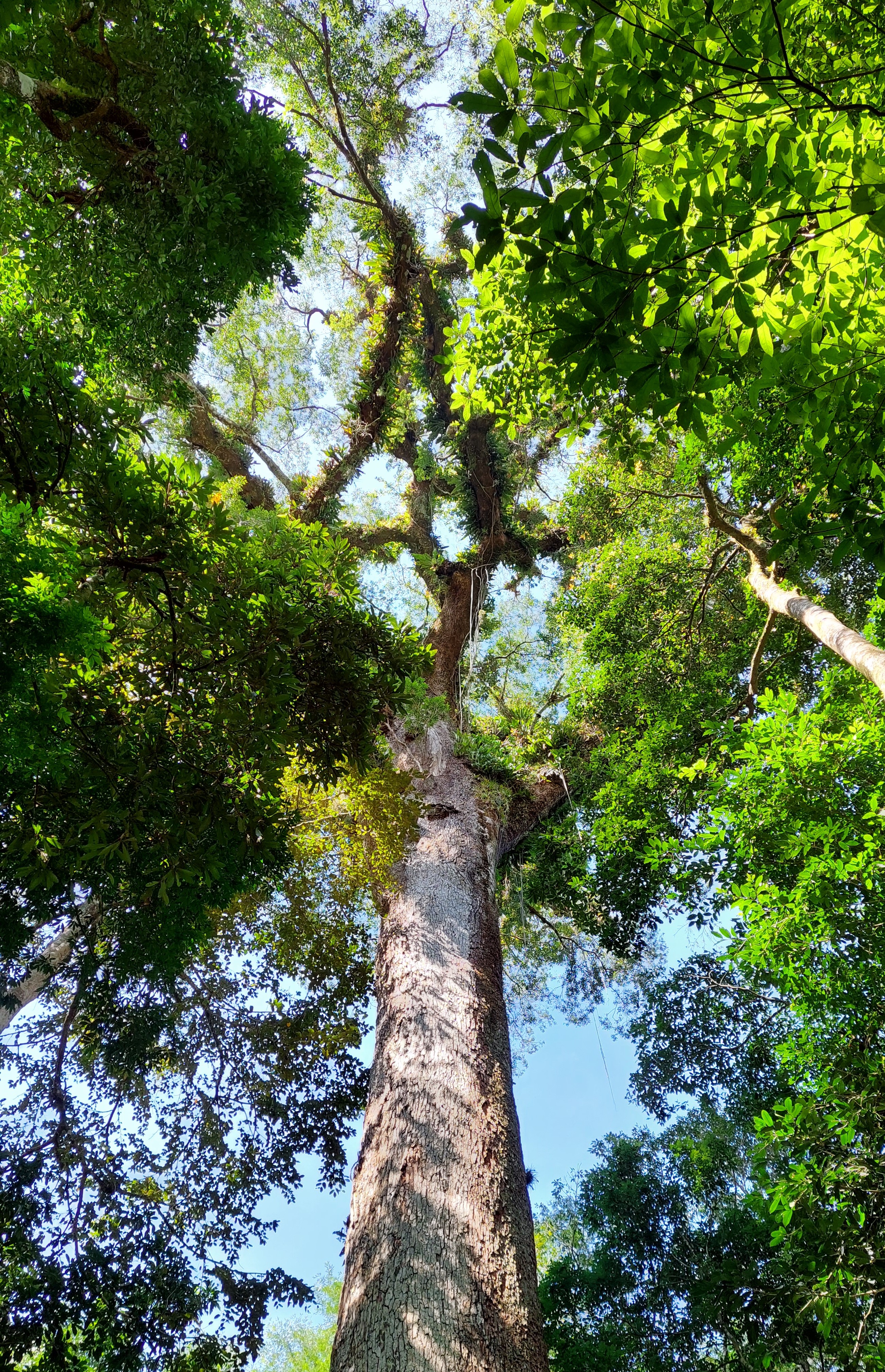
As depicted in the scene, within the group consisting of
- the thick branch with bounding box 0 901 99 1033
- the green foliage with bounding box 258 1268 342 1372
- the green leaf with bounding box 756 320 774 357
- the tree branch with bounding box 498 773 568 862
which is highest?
the tree branch with bounding box 498 773 568 862

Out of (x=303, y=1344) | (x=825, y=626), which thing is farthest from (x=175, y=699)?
(x=303, y=1344)

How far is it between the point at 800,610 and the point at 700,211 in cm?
312

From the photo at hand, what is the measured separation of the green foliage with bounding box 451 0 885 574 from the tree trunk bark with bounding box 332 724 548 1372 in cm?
282

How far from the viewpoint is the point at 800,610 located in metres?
4.42

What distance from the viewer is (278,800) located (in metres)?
3.95

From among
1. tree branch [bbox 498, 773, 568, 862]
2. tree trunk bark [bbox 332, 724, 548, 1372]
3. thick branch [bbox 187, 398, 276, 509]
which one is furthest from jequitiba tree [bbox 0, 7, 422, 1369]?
thick branch [bbox 187, 398, 276, 509]

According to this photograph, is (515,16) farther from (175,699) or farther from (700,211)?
(175,699)

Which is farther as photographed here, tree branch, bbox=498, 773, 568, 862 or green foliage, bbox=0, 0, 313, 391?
tree branch, bbox=498, 773, 568, 862

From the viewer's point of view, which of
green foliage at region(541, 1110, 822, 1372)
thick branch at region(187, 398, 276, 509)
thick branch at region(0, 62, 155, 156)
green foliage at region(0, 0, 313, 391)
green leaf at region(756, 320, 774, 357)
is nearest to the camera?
green leaf at region(756, 320, 774, 357)

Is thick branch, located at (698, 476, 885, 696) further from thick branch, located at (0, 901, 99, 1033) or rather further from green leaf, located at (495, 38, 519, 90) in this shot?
thick branch, located at (0, 901, 99, 1033)

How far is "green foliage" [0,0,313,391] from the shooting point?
3627 millimetres

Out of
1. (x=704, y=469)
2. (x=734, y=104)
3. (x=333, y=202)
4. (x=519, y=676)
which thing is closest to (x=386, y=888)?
(x=704, y=469)

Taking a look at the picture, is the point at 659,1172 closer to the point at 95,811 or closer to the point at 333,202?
the point at 95,811

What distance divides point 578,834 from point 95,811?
4.91 metres
